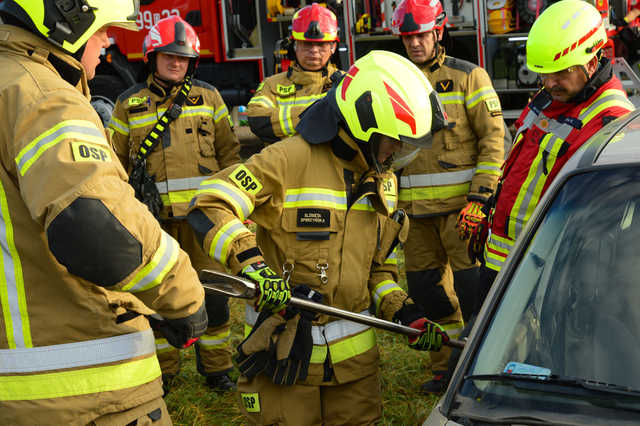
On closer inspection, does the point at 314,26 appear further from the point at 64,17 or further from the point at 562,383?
the point at 562,383

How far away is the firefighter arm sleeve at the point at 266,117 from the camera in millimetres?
5355

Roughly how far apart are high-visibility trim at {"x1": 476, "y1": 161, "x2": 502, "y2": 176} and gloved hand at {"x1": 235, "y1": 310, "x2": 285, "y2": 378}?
7.41 ft

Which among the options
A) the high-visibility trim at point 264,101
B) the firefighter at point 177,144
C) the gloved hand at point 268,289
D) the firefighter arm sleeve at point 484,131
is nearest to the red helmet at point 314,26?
the high-visibility trim at point 264,101

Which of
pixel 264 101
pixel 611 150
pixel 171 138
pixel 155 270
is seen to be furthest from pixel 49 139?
pixel 264 101

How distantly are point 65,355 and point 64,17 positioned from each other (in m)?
0.92

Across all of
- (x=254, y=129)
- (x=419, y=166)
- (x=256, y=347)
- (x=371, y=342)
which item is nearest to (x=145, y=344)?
(x=256, y=347)

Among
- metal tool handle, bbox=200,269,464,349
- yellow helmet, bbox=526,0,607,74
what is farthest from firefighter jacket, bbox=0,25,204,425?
yellow helmet, bbox=526,0,607,74

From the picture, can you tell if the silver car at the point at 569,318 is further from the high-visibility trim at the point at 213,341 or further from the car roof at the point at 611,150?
the high-visibility trim at the point at 213,341

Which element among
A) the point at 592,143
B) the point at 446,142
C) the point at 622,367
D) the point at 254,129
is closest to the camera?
the point at 622,367

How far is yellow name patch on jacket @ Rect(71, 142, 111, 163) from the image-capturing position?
1738mm

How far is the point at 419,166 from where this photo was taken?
15.7 ft

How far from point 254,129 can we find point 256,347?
297 centimetres

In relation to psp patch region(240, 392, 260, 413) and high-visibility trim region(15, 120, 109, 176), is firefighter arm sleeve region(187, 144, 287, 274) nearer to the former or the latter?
psp patch region(240, 392, 260, 413)

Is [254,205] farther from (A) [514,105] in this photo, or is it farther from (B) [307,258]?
(A) [514,105]
